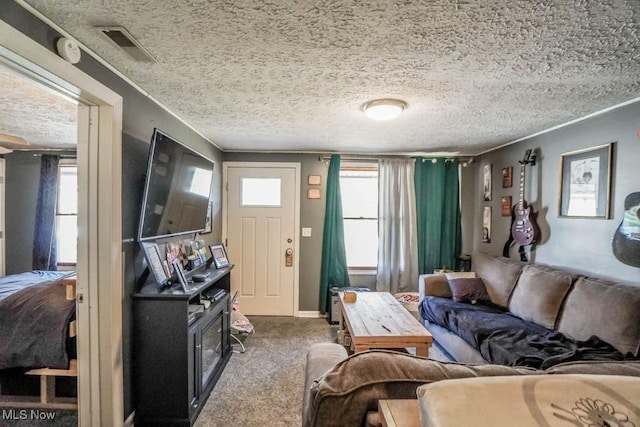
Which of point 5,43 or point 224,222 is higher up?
point 5,43

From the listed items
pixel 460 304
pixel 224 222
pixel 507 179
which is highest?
pixel 507 179

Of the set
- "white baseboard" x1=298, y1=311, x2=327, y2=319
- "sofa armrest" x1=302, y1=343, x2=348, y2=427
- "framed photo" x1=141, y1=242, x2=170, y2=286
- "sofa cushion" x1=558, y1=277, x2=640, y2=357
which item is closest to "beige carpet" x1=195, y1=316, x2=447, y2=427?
"white baseboard" x1=298, y1=311, x2=327, y2=319

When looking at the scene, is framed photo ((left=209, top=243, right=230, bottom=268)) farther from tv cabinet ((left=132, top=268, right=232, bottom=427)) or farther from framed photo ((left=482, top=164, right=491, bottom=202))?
framed photo ((left=482, top=164, right=491, bottom=202))

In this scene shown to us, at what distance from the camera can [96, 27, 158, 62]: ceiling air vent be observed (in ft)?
4.29

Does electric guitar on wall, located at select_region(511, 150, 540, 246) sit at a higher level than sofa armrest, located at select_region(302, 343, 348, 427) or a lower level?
higher

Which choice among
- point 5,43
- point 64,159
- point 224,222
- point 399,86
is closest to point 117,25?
point 5,43

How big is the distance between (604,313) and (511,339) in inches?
22.9

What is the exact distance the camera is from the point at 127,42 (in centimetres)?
140

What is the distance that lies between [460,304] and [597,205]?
1.41 metres

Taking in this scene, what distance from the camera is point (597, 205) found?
7.83 ft

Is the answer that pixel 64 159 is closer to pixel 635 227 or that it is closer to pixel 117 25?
pixel 117 25

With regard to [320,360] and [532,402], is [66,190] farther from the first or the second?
[532,402]

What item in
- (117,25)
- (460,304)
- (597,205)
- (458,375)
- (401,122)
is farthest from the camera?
(460,304)

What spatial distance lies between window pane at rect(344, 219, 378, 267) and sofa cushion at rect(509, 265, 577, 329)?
1.78 m
